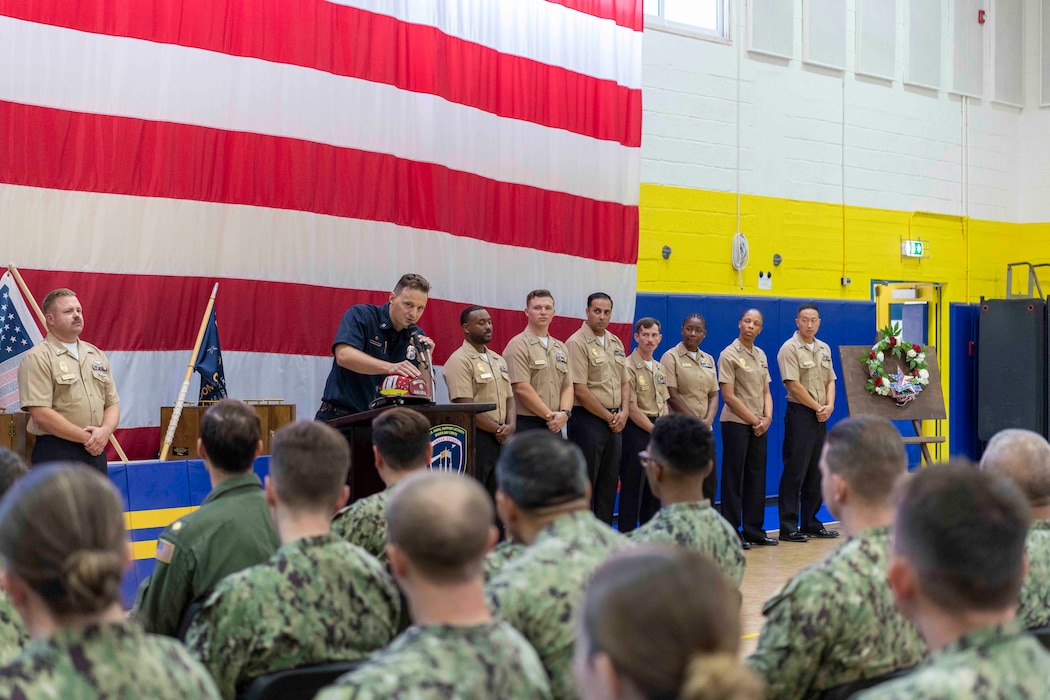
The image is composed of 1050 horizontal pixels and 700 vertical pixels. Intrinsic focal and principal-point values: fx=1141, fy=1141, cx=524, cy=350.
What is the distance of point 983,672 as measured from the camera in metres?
1.41

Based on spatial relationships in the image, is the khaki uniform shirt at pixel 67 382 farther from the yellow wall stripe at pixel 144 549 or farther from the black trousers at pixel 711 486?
the black trousers at pixel 711 486

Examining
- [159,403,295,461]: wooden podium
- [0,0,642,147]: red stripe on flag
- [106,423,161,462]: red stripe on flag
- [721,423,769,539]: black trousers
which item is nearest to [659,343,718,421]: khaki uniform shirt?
[721,423,769,539]: black trousers

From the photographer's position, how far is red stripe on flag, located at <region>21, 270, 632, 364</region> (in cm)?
562

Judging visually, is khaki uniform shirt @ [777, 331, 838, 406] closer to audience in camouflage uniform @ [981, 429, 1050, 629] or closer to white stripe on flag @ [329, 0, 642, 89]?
white stripe on flag @ [329, 0, 642, 89]

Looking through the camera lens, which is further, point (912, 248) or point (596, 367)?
point (912, 248)

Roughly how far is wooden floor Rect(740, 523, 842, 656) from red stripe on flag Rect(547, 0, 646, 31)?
3.77 metres

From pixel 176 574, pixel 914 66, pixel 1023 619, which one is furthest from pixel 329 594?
pixel 914 66

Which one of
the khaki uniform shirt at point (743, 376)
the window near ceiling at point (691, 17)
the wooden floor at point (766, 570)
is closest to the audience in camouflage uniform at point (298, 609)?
the wooden floor at point (766, 570)

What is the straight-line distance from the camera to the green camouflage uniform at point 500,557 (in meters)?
2.46

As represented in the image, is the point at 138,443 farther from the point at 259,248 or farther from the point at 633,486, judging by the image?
the point at 633,486

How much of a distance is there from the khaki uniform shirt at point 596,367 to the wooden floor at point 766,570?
1.31m

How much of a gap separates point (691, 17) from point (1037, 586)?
732cm

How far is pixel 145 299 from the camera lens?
5.75 m

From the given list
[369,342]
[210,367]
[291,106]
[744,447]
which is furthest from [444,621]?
[744,447]
